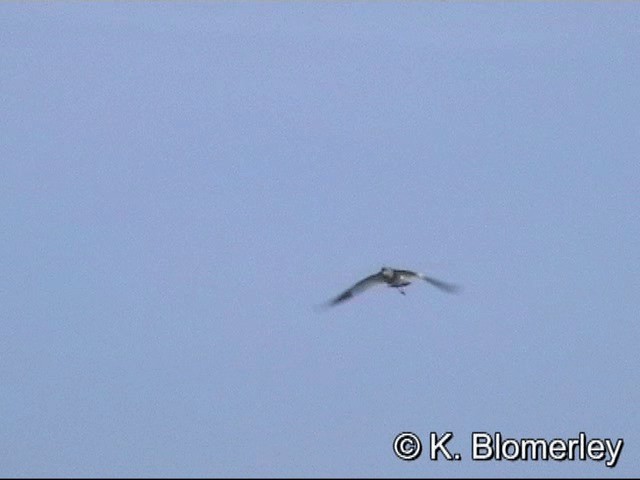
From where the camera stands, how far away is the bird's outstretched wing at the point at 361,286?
291 feet

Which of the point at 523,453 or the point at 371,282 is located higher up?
the point at 371,282

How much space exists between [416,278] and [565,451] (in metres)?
7.30

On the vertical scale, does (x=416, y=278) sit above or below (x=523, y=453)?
above

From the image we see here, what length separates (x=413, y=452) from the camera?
289ft

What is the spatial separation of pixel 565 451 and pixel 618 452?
1689 mm


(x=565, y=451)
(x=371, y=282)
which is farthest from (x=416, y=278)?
(x=565, y=451)

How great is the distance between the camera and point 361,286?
89.2 meters

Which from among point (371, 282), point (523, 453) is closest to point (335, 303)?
point (371, 282)

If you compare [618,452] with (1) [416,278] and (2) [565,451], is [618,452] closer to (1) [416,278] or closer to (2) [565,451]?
(2) [565,451]

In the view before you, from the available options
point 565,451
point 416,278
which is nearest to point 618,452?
point 565,451

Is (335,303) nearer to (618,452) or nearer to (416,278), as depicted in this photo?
(416,278)

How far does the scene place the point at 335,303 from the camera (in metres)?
90.2

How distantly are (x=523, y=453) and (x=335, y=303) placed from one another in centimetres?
823

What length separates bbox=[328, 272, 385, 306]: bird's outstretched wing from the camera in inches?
3487
